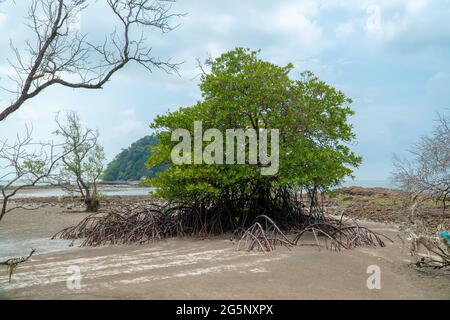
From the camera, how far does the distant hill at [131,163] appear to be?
80562 millimetres

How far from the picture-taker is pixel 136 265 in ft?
25.6

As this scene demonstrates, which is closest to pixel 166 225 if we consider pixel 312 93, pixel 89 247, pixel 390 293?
pixel 89 247

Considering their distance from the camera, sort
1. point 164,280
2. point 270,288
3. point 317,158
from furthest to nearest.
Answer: point 317,158, point 164,280, point 270,288

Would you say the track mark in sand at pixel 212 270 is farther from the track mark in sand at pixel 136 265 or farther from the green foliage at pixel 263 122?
the green foliage at pixel 263 122

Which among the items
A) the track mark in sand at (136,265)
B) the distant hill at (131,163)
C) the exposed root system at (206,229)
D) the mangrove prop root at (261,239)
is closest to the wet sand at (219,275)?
the track mark in sand at (136,265)

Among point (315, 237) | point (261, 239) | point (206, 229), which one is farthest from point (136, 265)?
point (315, 237)

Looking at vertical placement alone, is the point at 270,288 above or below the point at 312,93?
below

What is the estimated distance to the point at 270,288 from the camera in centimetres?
614

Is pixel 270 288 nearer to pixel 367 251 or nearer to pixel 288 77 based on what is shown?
pixel 367 251

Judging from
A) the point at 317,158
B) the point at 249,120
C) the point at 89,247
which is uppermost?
the point at 249,120

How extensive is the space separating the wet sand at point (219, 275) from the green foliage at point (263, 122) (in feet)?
5.14
